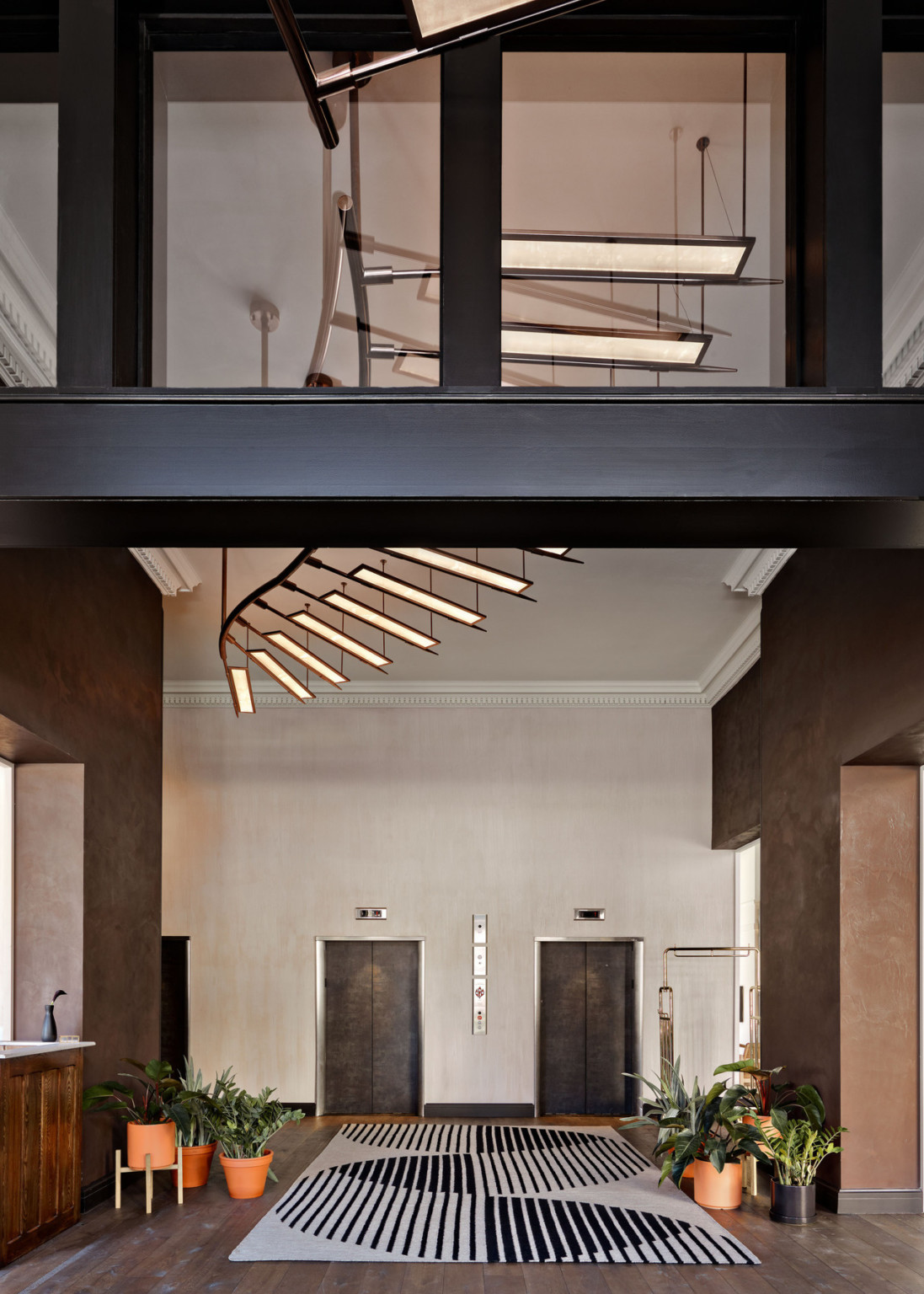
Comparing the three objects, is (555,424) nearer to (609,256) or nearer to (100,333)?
(100,333)

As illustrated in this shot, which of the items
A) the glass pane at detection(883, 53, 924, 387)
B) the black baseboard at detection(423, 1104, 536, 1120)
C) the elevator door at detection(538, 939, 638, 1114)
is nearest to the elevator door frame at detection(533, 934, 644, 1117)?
the elevator door at detection(538, 939, 638, 1114)

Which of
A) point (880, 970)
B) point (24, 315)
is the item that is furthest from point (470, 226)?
point (880, 970)

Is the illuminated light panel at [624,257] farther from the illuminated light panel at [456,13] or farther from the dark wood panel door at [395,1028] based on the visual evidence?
the dark wood panel door at [395,1028]

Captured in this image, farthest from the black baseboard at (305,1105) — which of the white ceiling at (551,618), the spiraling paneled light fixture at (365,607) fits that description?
the spiraling paneled light fixture at (365,607)

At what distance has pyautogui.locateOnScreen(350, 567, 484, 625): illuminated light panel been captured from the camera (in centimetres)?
637

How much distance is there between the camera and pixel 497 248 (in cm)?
284

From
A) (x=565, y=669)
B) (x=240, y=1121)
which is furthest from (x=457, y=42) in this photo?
(x=565, y=669)

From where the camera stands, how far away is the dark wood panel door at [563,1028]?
11930 mm

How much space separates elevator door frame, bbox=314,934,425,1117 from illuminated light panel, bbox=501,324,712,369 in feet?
28.1

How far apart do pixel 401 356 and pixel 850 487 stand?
2.50m

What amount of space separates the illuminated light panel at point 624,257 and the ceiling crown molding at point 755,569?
368 centimetres

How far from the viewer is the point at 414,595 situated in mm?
6438

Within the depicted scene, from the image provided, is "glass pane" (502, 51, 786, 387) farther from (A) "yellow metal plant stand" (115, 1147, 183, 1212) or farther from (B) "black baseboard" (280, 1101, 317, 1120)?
(B) "black baseboard" (280, 1101, 317, 1120)

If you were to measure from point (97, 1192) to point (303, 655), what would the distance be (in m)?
3.38
